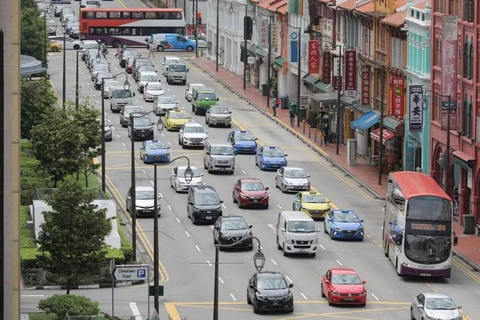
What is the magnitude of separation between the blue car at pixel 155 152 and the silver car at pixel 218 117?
54.8ft

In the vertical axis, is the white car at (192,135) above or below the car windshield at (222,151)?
below

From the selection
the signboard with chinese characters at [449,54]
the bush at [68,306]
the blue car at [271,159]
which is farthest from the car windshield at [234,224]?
the blue car at [271,159]

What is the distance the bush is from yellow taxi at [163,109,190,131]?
60.2 metres

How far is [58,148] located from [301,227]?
60.6 feet

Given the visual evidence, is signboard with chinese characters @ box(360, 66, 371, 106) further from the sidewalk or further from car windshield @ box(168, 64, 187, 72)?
car windshield @ box(168, 64, 187, 72)

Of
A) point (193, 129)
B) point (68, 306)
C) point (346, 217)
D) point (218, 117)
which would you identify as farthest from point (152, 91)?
point (68, 306)

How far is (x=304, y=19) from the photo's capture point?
484 ft

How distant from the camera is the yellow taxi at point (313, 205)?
319ft

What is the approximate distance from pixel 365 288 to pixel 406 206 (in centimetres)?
432

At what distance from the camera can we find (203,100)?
140 meters

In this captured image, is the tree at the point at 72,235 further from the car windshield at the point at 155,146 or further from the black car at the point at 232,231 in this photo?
the car windshield at the point at 155,146

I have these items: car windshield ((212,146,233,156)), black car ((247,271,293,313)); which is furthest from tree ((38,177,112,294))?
car windshield ((212,146,233,156))

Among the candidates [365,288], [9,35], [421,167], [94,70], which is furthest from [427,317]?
[94,70]

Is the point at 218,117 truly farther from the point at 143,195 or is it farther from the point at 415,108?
the point at 143,195
